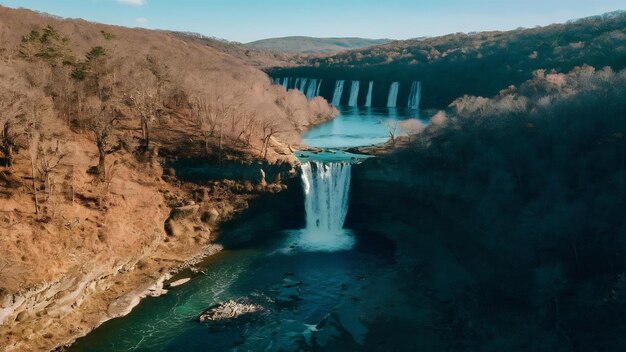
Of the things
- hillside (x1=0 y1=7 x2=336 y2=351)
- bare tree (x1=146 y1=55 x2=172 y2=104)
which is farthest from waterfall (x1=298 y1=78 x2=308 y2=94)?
bare tree (x1=146 y1=55 x2=172 y2=104)

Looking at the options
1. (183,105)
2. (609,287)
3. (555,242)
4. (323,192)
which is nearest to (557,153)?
(555,242)

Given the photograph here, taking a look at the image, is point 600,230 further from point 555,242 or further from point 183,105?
point 183,105

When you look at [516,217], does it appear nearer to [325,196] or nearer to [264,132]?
[325,196]

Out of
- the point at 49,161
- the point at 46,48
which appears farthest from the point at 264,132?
the point at 46,48

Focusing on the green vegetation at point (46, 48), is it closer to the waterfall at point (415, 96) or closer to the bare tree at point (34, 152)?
the bare tree at point (34, 152)

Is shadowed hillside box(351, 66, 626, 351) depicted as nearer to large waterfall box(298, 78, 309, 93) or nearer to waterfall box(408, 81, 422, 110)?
waterfall box(408, 81, 422, 110)
